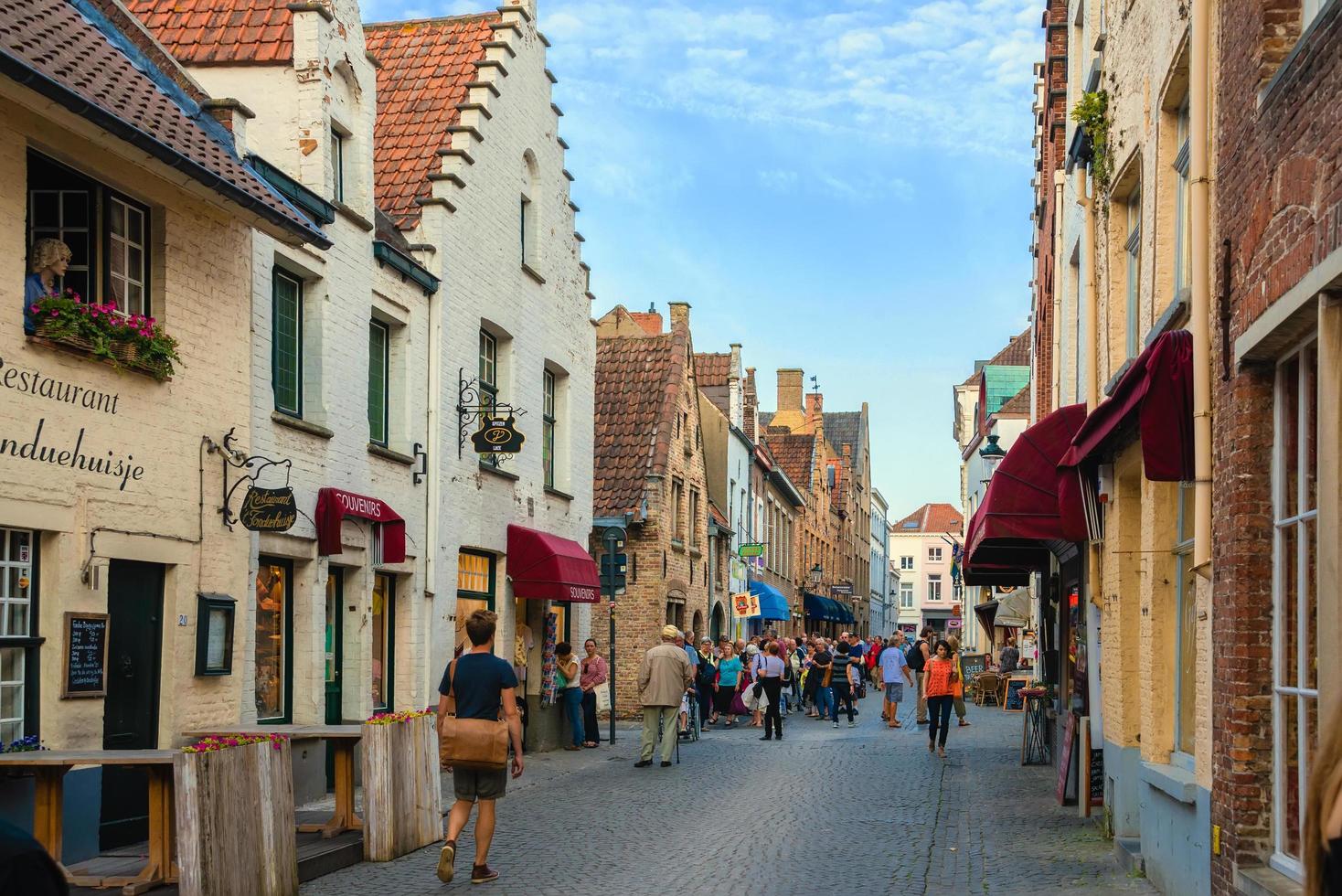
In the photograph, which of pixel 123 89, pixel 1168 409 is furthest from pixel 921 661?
pixel 1168 409

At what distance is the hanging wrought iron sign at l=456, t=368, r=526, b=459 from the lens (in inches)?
737

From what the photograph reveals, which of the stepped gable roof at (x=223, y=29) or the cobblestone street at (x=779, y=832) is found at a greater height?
the stepped gable roof at (x=223, y=29)

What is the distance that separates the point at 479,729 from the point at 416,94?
12916 millimetres

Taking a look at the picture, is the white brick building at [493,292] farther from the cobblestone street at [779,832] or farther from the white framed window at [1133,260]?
the white framed window at [1133,260]

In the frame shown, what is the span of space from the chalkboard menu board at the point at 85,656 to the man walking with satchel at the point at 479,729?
262cm

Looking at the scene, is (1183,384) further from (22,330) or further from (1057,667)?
(1057,667)

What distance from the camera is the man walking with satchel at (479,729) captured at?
10.6 meters

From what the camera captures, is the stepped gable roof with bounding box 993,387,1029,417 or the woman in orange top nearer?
the woman in orange top

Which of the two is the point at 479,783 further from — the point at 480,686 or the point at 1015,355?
the point at 1015,355

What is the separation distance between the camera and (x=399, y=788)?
11.9 m

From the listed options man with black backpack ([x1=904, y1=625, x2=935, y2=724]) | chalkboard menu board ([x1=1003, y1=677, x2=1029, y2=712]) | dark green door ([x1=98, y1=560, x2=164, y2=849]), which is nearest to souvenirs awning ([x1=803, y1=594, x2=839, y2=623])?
chalkboard menu board ([x1=1003, y1=677, x2=1029, y2=712])

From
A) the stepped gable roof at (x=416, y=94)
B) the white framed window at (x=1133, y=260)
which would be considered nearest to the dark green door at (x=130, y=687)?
the stepped gable roof at (x=416, y=94)

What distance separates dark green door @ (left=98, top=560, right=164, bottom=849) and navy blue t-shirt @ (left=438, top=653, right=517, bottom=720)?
2944 mm

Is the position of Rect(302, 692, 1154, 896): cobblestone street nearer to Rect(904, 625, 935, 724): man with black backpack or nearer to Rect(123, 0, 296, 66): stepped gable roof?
Rect(123, 0, 296, 66): stepped gable roof
